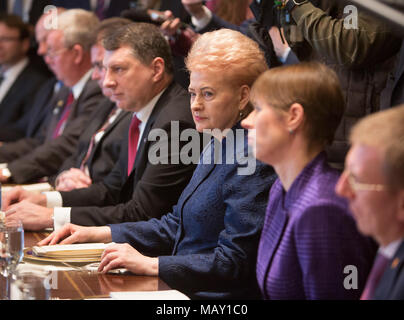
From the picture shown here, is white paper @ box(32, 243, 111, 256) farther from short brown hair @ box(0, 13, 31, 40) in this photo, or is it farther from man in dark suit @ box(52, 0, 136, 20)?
short brown hair @ box(0, 13, 31, 40)

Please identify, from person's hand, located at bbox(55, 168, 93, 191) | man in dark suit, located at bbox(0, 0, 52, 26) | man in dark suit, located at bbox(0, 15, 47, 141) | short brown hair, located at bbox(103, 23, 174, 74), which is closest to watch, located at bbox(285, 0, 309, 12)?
short brown hair, located at bbox(103, 23, 174, 74)

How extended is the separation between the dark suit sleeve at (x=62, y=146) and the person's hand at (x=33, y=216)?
1.31 metres

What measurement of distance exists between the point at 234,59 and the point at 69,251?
785mm

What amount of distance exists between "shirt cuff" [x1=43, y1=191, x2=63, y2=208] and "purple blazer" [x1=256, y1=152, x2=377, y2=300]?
150 cm

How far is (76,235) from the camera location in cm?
229

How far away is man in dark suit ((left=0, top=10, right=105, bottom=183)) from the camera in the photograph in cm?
409

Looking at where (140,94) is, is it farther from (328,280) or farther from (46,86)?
(46,86)

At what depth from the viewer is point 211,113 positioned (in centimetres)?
221

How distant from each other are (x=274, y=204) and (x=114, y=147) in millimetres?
1718

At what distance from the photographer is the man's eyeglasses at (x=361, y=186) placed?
127 cm

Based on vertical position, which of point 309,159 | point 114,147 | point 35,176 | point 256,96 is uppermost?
point 256,96

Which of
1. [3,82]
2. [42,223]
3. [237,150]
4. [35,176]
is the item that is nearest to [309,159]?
[237,150]

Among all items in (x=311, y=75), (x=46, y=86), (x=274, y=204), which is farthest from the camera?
(x=46, y=86)

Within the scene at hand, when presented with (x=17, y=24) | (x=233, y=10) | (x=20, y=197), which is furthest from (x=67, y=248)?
(x=17, y=24)
